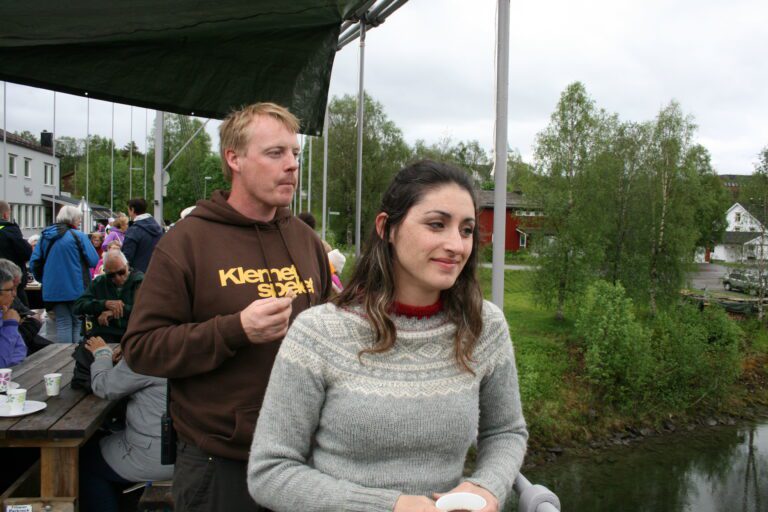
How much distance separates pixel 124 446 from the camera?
A: 305cm

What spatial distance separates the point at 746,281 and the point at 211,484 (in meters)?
27.3

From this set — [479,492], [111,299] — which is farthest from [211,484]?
[111,299]

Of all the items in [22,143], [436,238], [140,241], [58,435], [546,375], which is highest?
[22,143]

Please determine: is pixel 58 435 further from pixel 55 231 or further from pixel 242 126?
pixel 55 231

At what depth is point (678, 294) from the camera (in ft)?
73.3

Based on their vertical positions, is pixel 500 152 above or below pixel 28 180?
below

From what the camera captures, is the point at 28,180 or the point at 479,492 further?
the point at 28,180

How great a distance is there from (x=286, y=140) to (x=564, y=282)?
68.8 feet

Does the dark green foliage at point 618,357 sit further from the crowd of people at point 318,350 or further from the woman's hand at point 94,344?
the crowd of people at point 318,350

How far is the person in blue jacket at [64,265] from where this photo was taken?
6.23m

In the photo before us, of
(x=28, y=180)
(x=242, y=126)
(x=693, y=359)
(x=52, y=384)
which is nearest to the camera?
(x=242, y=126)

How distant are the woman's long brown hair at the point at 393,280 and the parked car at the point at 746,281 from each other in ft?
85.8

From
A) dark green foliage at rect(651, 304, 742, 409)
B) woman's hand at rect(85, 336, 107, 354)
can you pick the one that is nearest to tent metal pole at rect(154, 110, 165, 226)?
woman's hand at rect(85, 336, 107, 354)

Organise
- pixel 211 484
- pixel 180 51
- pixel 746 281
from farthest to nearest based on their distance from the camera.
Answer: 1. pixel 746 281
2. pixel 180 51
3. pixel 211 484
